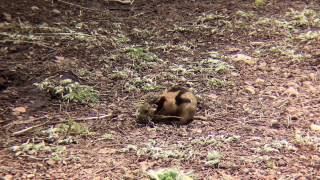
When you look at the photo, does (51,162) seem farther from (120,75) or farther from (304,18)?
(304,18)

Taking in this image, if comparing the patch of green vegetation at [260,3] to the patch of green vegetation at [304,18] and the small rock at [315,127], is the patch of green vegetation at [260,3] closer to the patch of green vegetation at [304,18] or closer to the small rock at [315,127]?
the patch of green vegetation at [304,18]

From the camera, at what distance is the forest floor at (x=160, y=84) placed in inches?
99.2

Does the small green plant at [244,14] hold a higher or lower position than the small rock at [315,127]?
higher

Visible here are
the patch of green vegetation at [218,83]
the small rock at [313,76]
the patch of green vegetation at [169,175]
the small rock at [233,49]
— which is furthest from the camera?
the small rock at [233,49]

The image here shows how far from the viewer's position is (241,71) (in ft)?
12.6

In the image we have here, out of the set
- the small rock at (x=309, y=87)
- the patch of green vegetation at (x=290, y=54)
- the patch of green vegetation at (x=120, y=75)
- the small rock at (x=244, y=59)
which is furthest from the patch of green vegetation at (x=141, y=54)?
the small rock at (x=309, y=87)

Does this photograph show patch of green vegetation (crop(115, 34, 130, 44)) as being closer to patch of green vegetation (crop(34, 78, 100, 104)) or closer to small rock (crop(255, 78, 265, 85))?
patch of green vegetation (crop(34, 78, 100, 104))

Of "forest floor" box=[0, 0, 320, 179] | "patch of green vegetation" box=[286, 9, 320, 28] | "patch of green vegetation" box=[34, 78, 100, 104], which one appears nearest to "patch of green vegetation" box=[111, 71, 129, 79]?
"forest floor" box=[0, 0, 320, 179]

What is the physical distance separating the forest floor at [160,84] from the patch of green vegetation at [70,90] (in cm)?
5

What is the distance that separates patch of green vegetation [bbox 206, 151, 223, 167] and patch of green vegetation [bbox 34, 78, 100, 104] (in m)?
1.06

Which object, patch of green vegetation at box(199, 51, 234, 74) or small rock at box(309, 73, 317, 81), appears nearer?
small rock at box(309, 73, 317, 81)

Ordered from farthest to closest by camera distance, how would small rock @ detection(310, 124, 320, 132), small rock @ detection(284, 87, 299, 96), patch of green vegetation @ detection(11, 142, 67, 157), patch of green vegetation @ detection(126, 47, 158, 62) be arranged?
patch of green vegetation @ detection(126, 47, 158, 62)
small rock @ detection(284, 87, 299, 96)
small rock @ detection(310, 124, 320, 132)
patch of green vegetation @ detection(11, 142, 67, 157)

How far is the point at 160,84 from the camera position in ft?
11.6

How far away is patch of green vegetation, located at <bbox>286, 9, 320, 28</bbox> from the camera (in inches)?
191
